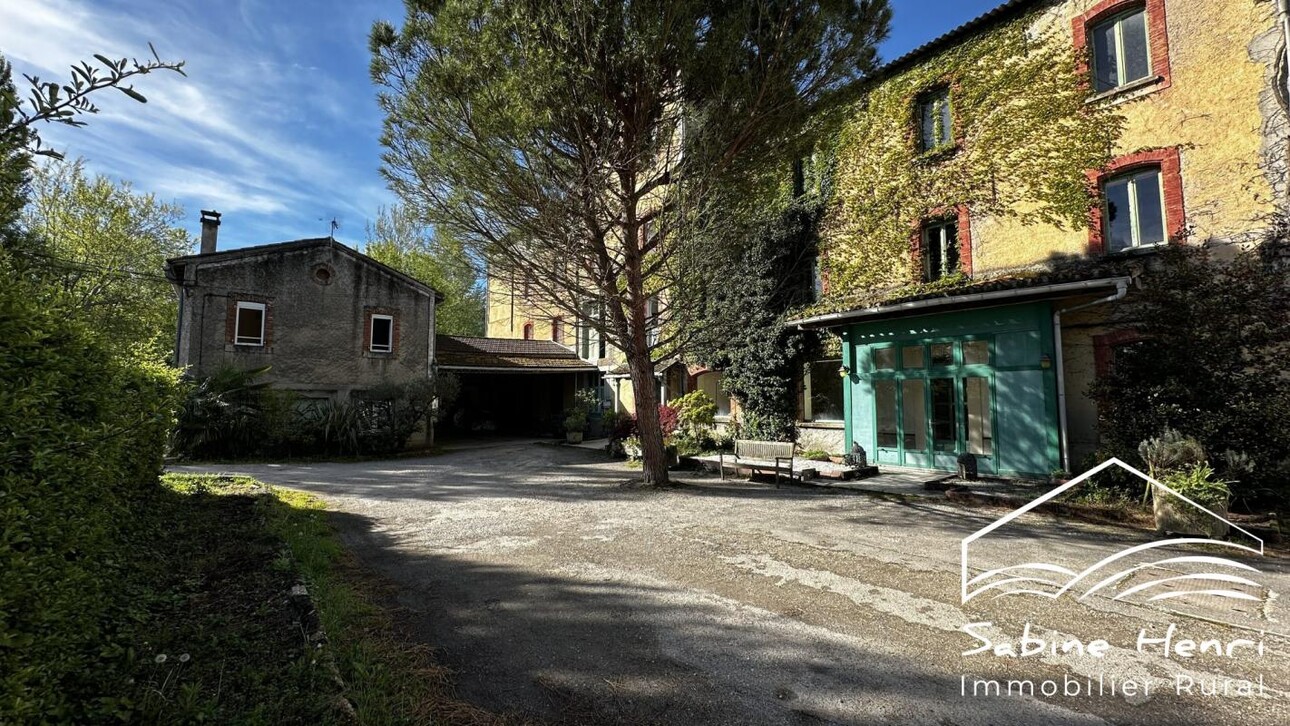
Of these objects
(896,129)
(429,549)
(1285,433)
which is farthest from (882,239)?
(429,549)

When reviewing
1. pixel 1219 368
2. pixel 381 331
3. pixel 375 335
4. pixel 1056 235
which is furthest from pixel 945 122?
pixel 375 335

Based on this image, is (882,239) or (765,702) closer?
(765,702)

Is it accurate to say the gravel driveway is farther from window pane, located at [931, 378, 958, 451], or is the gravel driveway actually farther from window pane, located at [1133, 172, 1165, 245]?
window pane, located at [1133, 172, 1165, 245]

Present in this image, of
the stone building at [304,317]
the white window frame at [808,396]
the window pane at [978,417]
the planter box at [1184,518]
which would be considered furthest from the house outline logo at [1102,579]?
the stone building at [304,317]

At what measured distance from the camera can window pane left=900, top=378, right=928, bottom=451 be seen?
37.2 feet

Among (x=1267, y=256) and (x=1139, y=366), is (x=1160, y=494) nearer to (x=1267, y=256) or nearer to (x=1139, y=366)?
(x=1139, y=366)

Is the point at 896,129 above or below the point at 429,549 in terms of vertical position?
above

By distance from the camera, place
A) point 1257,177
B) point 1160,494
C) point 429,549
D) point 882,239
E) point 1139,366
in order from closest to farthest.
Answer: point 429,549, point 1160,494, point 1139,366, point 1257,177, point 882,239

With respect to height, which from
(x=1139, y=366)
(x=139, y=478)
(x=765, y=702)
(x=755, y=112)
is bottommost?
(x=765, y=702)

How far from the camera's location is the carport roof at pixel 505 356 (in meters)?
19.9

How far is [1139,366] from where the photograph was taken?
25.7ft

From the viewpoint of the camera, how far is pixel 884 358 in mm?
12016

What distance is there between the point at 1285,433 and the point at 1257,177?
4463mm

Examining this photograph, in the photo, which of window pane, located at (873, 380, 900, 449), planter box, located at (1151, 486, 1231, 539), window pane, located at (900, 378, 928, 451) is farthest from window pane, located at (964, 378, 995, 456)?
planter box, located at (1151, 486, 1231, 539)
